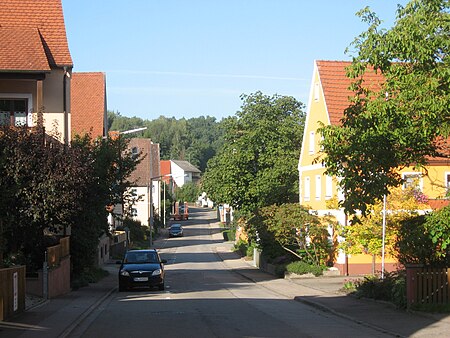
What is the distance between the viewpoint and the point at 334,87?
40.5 m

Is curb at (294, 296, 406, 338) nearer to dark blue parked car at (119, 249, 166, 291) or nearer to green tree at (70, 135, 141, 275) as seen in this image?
dark blue parked car at (119, 249, 166, 291)

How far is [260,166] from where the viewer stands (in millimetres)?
54969

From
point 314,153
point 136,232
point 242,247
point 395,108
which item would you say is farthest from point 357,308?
point 136,232

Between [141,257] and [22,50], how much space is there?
9775mm

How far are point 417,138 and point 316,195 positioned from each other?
2600cm

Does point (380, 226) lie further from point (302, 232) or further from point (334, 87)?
point (334, 87)

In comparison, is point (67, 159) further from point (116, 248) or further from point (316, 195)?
point (116, 248)

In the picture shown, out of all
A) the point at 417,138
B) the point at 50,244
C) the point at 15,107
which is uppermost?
the point at 15,107

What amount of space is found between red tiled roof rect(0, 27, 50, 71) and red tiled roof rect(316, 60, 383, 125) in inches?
624

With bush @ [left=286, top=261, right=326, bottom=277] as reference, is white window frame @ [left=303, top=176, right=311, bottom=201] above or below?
above

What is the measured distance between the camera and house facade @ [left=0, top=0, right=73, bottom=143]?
28984mm

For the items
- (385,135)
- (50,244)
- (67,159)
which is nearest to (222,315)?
(385,135)

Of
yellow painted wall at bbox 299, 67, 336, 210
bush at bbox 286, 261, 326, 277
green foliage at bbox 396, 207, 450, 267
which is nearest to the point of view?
green foliage at bbox 396, 207, 450, 267

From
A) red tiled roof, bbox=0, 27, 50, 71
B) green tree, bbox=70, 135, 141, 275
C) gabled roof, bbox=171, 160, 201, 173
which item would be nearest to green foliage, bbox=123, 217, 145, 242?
green tree, bbox=70, 135, 141, 275
